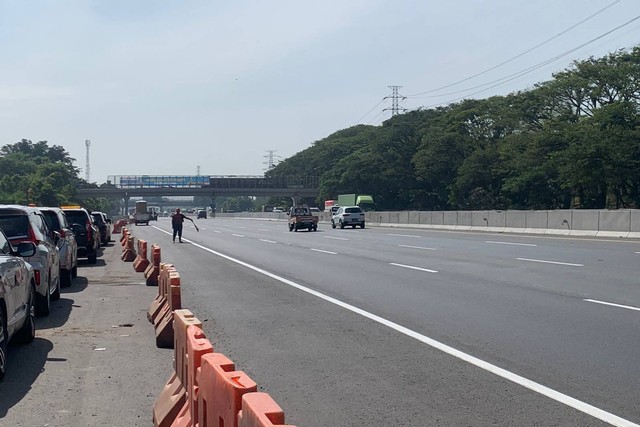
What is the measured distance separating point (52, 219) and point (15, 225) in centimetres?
560

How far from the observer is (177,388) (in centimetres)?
671

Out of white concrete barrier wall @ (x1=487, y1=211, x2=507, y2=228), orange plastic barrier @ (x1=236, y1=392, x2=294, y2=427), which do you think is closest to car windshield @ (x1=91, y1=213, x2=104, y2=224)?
white concrete barrier wall @ (x1=487, y1=211, x2=507, y2=228)

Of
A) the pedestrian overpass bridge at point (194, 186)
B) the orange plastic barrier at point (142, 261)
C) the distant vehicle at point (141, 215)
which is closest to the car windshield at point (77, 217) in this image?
the orange plastic barrier at point (142, 261)

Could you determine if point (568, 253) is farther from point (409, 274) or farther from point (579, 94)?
point (579, 94)

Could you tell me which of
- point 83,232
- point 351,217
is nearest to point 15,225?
point 83,232

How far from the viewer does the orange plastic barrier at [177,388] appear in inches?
252

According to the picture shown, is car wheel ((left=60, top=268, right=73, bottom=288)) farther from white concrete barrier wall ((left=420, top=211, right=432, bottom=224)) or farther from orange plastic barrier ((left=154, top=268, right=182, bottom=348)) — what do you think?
white concrete barrier wall ((left=420, top=211, right=432, bottom=224))

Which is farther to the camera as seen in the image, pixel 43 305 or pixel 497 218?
pixel 497 218

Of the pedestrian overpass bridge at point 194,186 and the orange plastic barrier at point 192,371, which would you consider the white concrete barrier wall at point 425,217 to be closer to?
the orange plastic barrier at point 192,371

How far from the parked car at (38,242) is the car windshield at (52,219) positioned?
382 centimetres

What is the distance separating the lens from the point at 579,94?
72.5 metres

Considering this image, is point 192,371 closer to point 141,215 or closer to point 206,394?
point 206,394

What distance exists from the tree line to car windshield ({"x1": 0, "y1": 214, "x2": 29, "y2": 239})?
53.3m

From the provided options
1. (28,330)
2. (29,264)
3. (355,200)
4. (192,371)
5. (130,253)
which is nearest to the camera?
(192,371)
